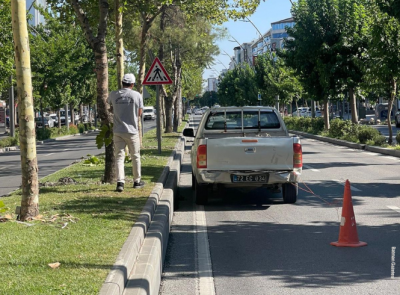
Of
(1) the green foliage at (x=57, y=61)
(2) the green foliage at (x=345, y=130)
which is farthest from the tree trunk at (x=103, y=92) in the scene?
(1) the green foliage at (x=57, y=61)

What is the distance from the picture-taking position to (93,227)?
27.0ft

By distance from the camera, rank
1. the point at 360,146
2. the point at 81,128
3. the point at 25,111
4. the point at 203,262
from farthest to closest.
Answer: the point at 81,128, the point at 360,146, the point at 25,111, the point at 203,262

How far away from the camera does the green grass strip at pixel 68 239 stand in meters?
5.48

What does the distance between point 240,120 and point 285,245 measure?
532cm

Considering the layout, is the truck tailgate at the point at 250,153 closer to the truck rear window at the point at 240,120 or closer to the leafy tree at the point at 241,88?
the truck rear window at the point at 240,120

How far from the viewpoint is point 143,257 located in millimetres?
6637

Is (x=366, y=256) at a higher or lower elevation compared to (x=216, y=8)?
lower

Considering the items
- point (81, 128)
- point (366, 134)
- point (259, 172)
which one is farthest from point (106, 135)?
point (81, 128)

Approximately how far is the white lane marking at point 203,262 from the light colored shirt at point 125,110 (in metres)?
2.11

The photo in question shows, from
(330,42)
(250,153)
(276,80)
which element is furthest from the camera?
(276,80)

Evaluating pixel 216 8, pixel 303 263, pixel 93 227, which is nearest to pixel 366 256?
pixel 303 263

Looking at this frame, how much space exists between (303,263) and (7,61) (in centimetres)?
2687

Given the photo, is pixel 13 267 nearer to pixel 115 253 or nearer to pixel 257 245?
pixel 115 253

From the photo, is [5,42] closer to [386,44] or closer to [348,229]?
[386,44]
